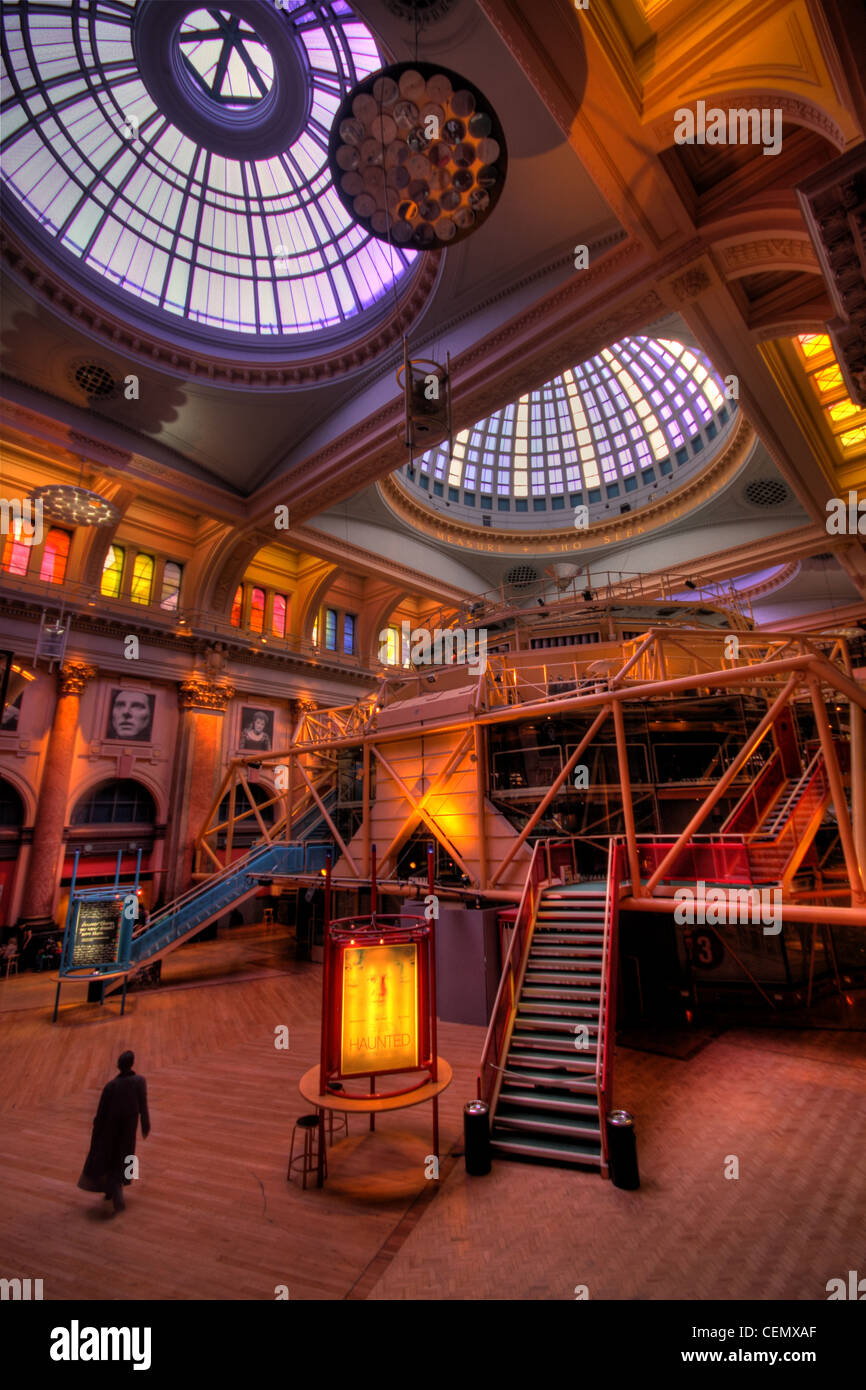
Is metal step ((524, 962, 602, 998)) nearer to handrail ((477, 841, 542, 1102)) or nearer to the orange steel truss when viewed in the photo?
handrail ((477, 841, 542, 1102))

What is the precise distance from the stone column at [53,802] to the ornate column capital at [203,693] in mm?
3514

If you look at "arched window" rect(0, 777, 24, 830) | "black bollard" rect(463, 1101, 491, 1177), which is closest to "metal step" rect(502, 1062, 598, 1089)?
"black bollard" rect(463, 1101, 491, 1177)

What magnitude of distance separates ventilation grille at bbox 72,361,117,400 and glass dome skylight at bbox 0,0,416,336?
2.30m

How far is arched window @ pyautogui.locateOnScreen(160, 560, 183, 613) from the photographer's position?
80.0 ft

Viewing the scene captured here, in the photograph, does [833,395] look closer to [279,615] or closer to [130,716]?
[279,615]

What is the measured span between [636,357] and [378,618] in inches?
745

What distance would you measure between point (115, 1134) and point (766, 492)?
26.9 metres

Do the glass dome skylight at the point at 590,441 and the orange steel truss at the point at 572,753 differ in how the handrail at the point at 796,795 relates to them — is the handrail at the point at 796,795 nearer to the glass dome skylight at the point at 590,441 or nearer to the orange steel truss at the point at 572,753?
the orange steel truss at the point at 572,753

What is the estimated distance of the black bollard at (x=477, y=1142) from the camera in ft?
20.9

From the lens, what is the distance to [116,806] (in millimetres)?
21859

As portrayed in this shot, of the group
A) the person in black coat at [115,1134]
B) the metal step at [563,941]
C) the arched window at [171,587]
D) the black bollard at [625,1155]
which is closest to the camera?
the person in black coat at [115,1134]

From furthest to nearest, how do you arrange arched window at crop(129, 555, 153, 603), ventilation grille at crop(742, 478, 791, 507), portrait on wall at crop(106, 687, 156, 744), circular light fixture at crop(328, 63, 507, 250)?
arched window at crop(129, 555, 153, 603)
ventilation grille at crop(742, 478, 791, 507)
portrait on wall at crop(106, 687, 156, 744)
circular light fixture at crop(328, 63, 507, 250)
